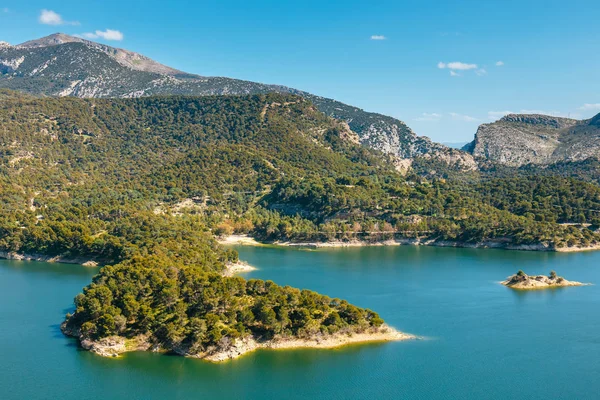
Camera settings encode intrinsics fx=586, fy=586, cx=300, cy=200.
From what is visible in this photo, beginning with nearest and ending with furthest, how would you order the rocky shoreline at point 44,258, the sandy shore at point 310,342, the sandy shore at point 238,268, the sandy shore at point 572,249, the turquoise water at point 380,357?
the turquoise water at point 380,357 → the sandy shore at point 310,342 → the sandy shore at point 238,268 → the rocky shoreline at point 44,258 → the sandy shore at point 572,249

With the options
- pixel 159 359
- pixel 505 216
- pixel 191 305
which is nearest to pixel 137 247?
pixel 191 305

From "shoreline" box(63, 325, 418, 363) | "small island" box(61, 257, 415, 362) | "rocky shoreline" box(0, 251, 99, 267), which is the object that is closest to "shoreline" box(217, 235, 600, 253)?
"rocky shoreline" box(0, 251, 99, 267)

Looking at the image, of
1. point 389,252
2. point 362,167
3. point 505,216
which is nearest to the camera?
point 389,252

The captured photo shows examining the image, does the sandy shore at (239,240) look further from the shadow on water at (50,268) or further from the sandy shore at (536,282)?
the sandy shore at (536,282)

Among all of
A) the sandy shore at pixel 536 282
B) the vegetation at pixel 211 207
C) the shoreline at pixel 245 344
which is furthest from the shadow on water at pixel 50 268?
the sandy shore at pixel 536 282

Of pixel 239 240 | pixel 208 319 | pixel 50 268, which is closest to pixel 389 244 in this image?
pixel 239 240

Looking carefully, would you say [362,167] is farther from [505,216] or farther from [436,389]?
[436,389]
